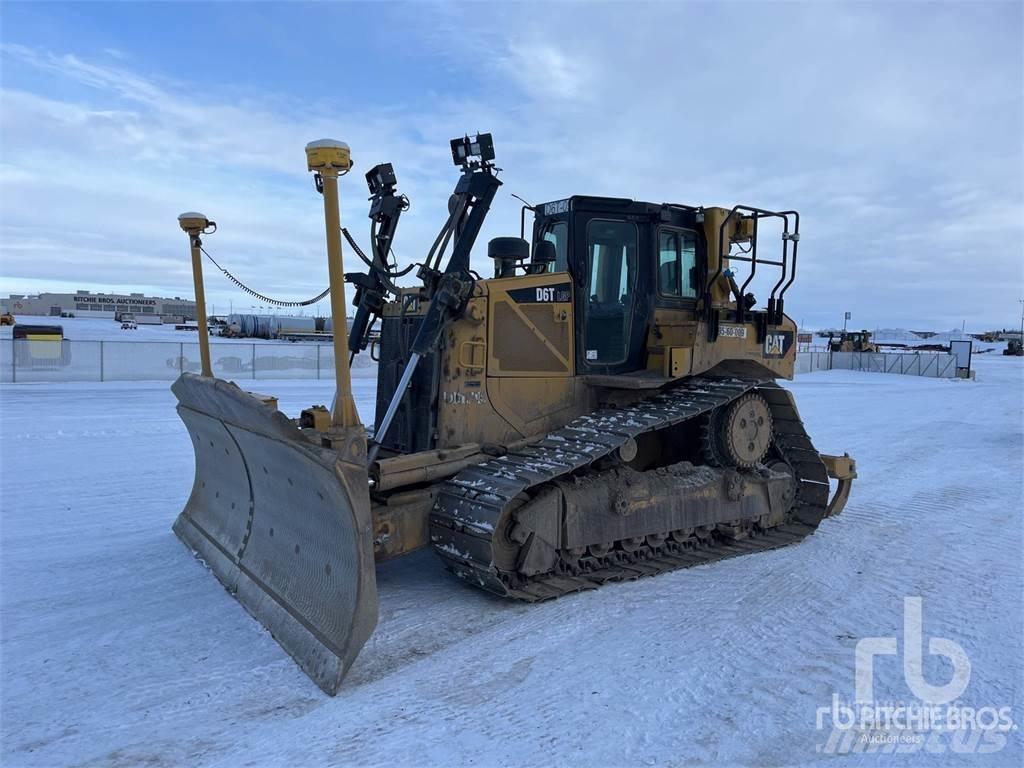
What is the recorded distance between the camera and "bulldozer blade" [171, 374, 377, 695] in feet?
13.9

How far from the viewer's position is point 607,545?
5996 mm

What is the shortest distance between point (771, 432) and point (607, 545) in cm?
252

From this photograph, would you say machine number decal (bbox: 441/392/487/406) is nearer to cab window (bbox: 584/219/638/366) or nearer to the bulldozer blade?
cab window (bbox: 584/219/638/366)

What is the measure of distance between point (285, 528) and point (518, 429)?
6.74 feet

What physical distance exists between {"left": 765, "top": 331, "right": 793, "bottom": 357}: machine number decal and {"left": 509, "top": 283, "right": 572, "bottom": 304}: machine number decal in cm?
248

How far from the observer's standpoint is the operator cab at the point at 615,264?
6.63 meters

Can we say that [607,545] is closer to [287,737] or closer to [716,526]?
[716,526]

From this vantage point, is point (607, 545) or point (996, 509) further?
point (996, 509)

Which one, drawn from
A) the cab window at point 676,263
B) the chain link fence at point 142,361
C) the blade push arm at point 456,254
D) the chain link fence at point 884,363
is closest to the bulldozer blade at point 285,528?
the blade push arm at point 456,254

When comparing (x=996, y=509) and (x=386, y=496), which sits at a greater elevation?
(x=386, y=496)

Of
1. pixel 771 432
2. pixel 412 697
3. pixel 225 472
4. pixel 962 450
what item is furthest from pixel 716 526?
pixel 962 450

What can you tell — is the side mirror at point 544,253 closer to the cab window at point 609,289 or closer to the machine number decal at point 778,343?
the cab window at point 609,289

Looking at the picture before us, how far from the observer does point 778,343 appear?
26.1ft

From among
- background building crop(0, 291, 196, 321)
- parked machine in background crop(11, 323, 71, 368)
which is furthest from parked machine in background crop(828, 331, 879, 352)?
background building crop(0, 291, 196, 321)
